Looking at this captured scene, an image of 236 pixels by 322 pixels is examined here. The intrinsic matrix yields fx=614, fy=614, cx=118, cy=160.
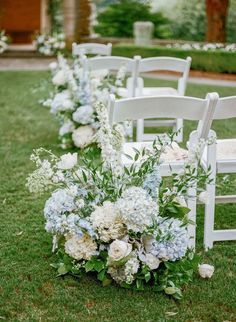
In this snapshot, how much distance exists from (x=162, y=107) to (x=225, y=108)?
39 cm

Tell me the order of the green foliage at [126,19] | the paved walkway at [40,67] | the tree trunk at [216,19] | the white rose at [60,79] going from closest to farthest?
the white rose at [60,79], the paved walkway at [40,67], the tree trunk at [216,19], the green foliage at [126,19]

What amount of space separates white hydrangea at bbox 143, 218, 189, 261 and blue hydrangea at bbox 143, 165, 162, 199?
0.55 ft

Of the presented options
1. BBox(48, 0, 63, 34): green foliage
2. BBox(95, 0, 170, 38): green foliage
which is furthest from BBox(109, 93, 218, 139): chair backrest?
BBox(95, 0, 170, 38): green foliage

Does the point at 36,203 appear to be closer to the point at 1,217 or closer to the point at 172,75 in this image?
the point at 1,217

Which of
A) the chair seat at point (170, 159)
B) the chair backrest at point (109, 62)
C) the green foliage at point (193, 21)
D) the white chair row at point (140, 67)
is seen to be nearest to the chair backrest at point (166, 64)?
the white chair row at point (140, 67)

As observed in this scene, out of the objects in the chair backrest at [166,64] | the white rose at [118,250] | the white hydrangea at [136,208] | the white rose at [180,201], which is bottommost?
the white rose at [118,250]

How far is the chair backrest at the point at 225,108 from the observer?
136 inches

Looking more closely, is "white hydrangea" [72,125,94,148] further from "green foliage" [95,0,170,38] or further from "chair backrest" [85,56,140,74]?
"green foliage" [95,0,170,38]

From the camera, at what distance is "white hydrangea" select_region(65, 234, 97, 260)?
3354 millimetres

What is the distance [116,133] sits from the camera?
3391 mm

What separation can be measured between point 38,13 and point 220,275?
17742 mm

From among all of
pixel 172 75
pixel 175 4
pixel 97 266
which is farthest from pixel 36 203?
pixel 175 4

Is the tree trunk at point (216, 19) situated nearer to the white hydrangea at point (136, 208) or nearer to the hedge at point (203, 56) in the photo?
the hedge at point (203, 56)

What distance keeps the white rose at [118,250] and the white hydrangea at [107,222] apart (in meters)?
0.06
